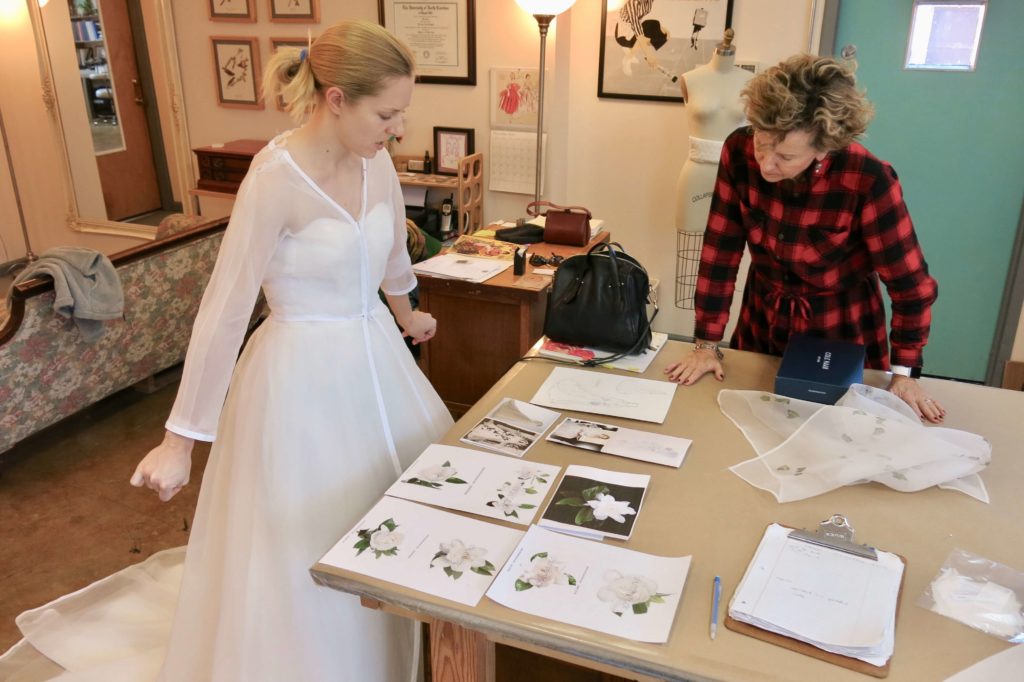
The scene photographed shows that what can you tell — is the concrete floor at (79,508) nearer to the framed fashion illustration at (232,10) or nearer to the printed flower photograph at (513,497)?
the printed flower photograph at (513,497)

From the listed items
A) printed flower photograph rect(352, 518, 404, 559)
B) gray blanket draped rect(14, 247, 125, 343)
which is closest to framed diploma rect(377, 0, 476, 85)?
gray blanket draped rect(14, 247, 125, 343)

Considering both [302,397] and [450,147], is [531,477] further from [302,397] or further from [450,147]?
[450,147]

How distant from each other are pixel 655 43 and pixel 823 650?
3.19 m

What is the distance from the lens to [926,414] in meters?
1.60

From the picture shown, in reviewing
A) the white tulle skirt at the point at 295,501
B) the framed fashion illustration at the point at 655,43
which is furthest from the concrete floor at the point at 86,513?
the framed fashion illustration at the point at 655,43

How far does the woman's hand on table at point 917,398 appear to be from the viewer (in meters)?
1.60

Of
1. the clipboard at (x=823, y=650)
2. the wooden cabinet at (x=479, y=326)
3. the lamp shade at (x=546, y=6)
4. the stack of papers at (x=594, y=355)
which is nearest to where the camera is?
the clipboard at (x=823, y=650)

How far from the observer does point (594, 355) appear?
189cm

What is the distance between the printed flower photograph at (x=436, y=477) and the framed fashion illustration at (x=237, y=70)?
3749 mm

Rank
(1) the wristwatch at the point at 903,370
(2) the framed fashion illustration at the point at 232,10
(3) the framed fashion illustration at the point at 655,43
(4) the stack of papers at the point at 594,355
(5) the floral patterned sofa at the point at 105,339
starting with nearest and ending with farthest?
(1) the wristwatch at the point at 903,370 < (4) the stack of papers at the point at 594,355 < (5) the floral patterned sofa at the point at 105,339 < (3) the framed fashion illustration at the point at 655,43 < (2) the framed fashion illustration at the point at 232,10

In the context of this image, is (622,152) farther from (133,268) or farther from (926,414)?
(926,414)

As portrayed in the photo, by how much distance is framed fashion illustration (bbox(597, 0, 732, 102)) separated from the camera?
140 inches

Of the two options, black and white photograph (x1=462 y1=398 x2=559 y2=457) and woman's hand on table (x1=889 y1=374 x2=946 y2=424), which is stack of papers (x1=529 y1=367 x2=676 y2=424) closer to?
black and white photograph (x1=462 y1=398 x2=559 y2=457)

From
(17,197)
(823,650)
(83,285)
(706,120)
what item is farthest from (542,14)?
(17,197)
